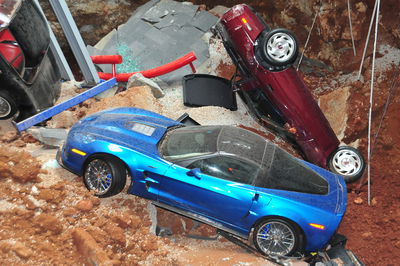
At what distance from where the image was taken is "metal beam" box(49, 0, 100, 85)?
7.46 m

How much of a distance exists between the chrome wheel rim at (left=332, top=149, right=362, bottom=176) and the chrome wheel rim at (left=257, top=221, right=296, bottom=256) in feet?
7.98

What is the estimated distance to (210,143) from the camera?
5137 mm

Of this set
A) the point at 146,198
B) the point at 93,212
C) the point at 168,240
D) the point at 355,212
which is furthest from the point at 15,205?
the point at 355,212

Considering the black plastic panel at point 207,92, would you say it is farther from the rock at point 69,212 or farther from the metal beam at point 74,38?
the rock at point 69,212

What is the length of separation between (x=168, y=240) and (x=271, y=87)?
3522 mm

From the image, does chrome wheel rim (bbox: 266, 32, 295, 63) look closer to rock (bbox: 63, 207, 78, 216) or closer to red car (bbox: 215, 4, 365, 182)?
red car (bbox: 215, 4, 365, 182)

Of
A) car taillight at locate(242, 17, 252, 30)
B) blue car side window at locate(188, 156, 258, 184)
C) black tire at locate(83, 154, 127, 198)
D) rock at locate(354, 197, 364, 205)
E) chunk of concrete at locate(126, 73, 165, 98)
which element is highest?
car taillight at locate(242, 17, 252, 30)

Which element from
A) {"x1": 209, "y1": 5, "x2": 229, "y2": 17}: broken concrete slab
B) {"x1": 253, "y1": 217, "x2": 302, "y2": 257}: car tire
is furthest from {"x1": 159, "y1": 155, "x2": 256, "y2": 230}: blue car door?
{"x1": 209, "y1": 5, "x2": 229, "y2": 17}: broken concrete slab

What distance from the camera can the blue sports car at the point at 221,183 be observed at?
16.0 feet

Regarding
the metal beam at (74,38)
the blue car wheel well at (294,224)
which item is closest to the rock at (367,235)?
the blue car wheel well at (294,224)

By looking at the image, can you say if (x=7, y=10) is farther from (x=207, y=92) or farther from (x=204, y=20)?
(x=204, y=20)

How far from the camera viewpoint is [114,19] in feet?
35.4

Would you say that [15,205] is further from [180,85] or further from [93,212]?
[180,85]

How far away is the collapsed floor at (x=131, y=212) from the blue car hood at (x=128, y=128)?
789mm
